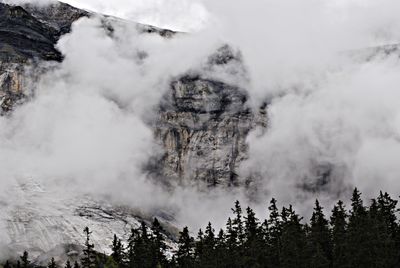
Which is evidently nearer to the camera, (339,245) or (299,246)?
(339,245)

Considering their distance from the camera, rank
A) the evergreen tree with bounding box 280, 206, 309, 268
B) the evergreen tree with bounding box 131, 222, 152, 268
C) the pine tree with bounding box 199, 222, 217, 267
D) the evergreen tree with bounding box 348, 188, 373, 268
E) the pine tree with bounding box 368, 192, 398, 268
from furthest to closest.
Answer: the evergreen tree with bounding box 131, 222, 152, 268, the pine tree with bounding box 199, 222, 217, 267, the evergreen tree with bounding box 280, 206, 309, 268, the evergreen tree with bounding box 348, 188, 373, 268, the pine tree with bounding box 368, 192, 398, 268

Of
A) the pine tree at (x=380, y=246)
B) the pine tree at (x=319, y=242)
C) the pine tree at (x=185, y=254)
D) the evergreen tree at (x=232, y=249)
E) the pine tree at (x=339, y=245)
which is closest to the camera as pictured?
the pine tree at (x=380, y=246)

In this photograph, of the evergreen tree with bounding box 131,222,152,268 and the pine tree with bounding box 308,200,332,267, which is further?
the evergreen tree with bounding box 131,222,152,268

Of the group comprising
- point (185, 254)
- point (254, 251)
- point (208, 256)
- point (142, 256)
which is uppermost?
point (185, 254)

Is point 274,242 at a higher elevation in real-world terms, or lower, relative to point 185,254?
lower

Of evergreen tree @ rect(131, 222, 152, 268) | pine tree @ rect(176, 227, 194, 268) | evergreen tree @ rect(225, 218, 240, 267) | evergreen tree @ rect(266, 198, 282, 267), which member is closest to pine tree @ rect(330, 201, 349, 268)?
evergreen tree @ rect(266, 198, 282, 267)

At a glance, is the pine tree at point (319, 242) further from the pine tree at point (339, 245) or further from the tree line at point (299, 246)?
the pine tree at point (339, 245)

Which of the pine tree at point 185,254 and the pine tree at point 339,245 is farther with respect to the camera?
the pine tree at point 185,254

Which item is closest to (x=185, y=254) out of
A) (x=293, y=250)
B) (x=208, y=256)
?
(x=208, y=256)

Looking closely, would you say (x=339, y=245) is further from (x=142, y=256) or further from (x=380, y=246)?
(x=142, y=256)

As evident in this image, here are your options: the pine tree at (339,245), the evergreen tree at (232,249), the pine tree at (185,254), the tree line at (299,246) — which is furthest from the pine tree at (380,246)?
the pine tree at (185,254)

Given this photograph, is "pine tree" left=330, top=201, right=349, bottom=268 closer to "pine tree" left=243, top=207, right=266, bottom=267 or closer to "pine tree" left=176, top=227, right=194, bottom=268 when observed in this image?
"pine tree" left=243, top=207, right=266, bottom=267

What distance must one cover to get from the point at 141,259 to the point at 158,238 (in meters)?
7.32

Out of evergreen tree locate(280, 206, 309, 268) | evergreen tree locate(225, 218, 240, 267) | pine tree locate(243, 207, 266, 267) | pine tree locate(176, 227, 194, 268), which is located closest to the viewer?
evergreen tree locate(280, 206, 309, 268)
